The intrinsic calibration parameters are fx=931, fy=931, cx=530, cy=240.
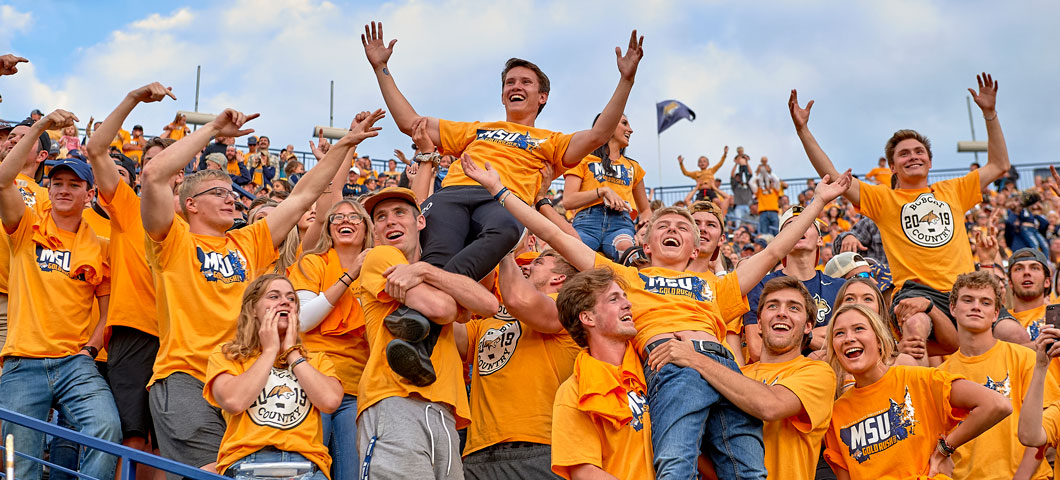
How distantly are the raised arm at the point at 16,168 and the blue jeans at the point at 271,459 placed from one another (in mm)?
2242

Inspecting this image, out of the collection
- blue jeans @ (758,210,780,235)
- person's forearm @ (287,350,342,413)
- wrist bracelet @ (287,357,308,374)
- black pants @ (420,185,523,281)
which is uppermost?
blue jeans @ (758,210,780,235)

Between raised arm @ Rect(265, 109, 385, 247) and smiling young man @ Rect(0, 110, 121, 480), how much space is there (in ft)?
3.37

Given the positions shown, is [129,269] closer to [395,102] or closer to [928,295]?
[395,102]

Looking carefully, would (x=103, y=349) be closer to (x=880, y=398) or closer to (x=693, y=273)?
(x=693, y=273)

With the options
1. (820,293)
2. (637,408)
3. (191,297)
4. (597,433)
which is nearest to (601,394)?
(597,433)

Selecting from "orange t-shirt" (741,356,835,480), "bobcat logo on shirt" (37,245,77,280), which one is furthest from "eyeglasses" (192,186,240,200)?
"orange t-shirt" (741,356,835,480)

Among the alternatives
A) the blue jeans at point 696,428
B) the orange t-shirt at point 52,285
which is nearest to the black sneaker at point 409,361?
the blue jeans at point 696,428

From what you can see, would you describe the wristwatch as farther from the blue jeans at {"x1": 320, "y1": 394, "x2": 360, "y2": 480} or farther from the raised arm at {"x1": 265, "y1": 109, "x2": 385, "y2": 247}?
the blue jeans at {"x1": 320, "y1": 394, "x2": 360, "y2": 480}

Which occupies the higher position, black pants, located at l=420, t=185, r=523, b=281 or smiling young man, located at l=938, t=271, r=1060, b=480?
black pants, located at l=420, t=185, r=523, b=281

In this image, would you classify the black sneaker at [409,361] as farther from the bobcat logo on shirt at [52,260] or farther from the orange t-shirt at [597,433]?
the bobcat logo on shirt at [52,260]

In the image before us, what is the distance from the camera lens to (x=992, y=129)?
672 cm

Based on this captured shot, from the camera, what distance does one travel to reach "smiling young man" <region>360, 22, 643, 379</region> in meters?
5.00

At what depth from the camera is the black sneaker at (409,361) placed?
4.28m

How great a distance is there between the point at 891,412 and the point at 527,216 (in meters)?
2.11
